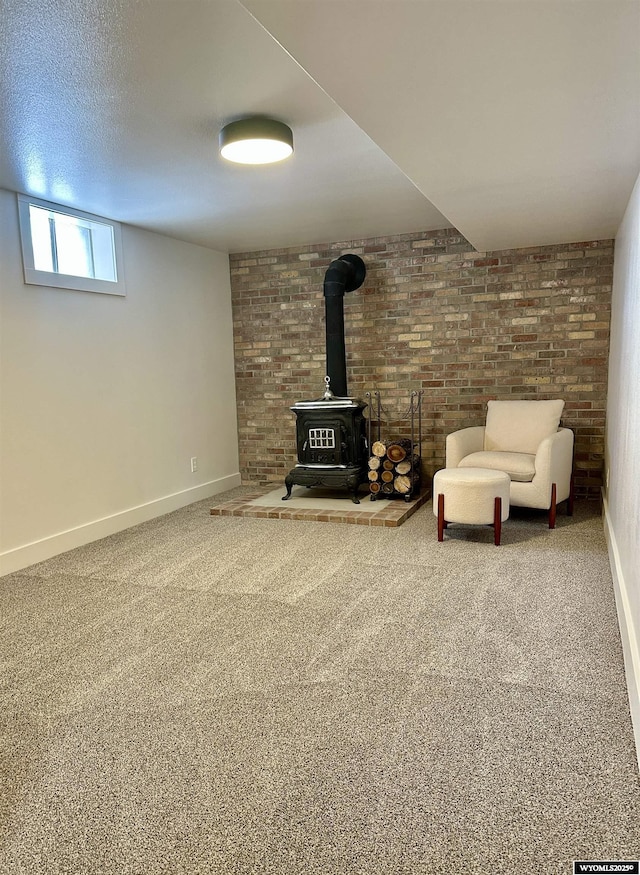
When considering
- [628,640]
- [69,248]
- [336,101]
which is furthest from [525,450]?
[69,248]

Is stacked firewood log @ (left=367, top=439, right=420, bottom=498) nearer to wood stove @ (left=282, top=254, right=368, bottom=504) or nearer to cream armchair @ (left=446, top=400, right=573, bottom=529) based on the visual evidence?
wood stove @ (left=282, top=254, right=368, bottom=504)

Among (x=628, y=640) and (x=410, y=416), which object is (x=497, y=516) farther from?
(x=410, y=416)

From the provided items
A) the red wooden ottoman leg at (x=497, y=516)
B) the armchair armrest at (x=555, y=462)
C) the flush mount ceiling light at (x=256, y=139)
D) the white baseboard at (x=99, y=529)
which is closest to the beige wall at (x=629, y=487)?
the armchair armrest at (x=555, y=462)

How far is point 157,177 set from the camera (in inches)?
137

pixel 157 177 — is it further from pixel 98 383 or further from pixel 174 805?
pixel 174 805

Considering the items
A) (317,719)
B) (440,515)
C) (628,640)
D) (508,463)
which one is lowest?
(317,719)

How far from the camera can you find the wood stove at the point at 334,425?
16.4 feet

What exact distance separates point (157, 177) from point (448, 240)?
267 cm

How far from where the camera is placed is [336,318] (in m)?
5.17

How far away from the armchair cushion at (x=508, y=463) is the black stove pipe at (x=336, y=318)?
131cm

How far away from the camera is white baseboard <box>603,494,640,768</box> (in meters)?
1.89

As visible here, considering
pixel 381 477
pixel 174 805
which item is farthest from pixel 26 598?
pixel 381 477

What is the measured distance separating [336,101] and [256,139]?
81 cm

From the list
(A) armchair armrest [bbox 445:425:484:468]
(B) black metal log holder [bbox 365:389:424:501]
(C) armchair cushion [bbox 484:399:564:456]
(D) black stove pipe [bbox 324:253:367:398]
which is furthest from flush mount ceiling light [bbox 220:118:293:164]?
(B) black metal log holder [bbox 365:389:424:501]
